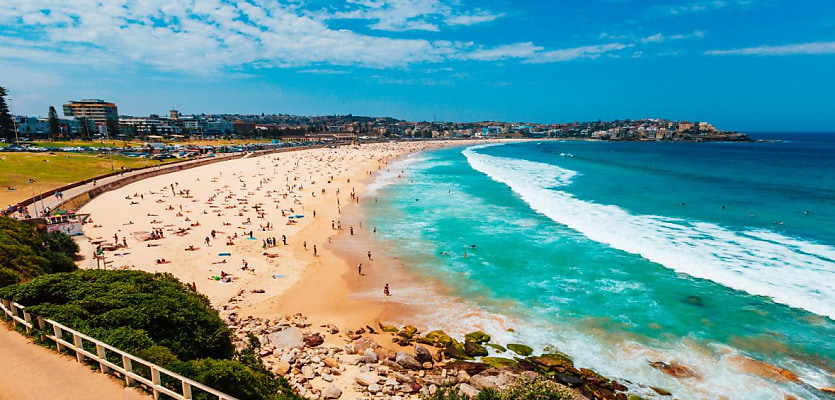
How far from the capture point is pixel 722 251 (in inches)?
943

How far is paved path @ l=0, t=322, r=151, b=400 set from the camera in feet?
21.0

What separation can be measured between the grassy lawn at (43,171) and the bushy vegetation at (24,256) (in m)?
15.9

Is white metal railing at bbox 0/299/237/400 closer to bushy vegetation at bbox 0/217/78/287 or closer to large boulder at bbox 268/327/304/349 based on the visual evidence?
bushy vegetation at bbox 0/217/78/287

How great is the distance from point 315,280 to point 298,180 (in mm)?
35003

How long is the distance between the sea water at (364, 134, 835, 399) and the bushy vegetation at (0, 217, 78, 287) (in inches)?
539

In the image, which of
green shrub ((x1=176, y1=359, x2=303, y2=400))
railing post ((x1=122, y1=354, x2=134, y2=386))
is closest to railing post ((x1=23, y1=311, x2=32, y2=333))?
railing post ((x1=122, y1=354, x2=134, y2=386))

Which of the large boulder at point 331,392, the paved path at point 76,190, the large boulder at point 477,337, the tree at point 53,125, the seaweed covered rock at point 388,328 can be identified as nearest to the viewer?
the large boulder at point 331,392

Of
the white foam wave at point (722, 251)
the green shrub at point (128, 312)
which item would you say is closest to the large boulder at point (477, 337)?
the green shrub at point (128, 312)

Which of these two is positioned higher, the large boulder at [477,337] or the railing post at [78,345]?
the railing post at [78,345]

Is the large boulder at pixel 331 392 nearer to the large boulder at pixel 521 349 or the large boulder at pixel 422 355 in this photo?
the large boulder at pixel 422 355

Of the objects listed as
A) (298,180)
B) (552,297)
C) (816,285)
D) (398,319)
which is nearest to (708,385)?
(552,297)

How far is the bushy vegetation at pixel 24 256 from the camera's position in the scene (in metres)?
11.9

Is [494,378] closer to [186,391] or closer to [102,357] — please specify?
[186,391]

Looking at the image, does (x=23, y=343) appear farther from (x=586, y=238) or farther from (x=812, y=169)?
(x=812, y=169)
